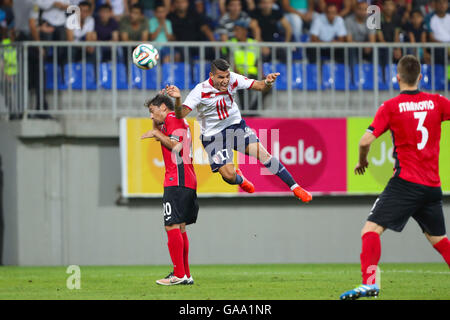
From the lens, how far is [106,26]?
1700 centimetres

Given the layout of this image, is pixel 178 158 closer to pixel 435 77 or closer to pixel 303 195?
pixel 303 195

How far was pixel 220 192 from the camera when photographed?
51.5ft

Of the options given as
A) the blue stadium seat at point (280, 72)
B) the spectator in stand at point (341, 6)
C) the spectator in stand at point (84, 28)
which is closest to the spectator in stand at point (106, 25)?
the spectator in stand at point (84, 28)

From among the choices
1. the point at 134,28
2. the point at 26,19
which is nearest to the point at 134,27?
the point at 134,28

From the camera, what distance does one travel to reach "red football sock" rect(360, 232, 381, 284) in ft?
27.8

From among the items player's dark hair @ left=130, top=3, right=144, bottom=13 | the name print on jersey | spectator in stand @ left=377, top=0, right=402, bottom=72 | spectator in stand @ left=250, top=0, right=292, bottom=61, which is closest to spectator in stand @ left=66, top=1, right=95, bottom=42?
player's dark hair @ left=130, top=3, right=144, bottom=13

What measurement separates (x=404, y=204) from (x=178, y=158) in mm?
3033

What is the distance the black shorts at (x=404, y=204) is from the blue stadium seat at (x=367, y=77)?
8226 mm

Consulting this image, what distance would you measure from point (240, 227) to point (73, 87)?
365cm

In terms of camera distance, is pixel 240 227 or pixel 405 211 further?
pixel 240 227

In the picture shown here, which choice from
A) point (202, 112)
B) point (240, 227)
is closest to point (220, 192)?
point (240, 227)

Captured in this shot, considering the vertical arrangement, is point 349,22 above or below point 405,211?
above

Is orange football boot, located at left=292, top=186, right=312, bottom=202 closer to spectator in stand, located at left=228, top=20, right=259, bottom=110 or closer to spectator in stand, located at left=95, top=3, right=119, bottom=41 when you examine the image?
spectator in stand, located at left=228, top=20, right=259, bottom=110

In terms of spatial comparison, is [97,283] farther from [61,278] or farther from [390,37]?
[390,37]
